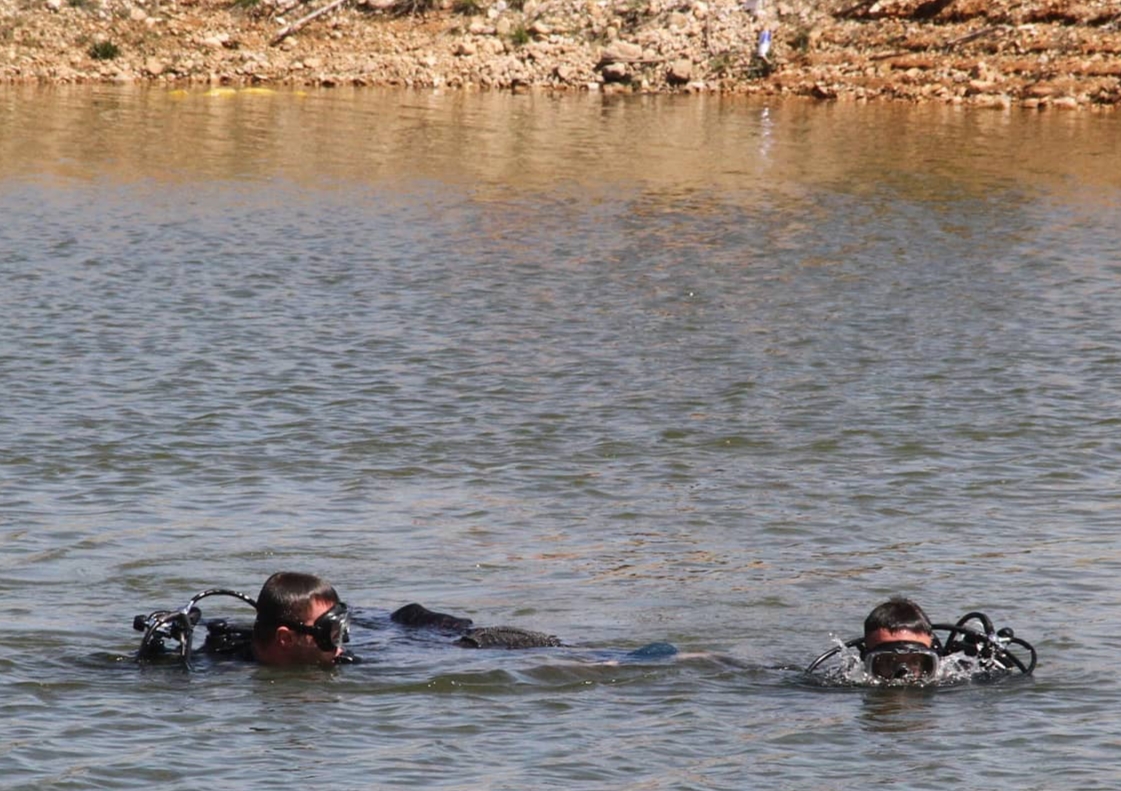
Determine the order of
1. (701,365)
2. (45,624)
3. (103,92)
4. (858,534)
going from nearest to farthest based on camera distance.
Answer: (45,624) < (858,534) < (701,365) < (103,92)

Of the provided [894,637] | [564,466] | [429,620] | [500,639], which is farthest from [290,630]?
[564,466]

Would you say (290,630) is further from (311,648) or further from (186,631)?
(186,631)

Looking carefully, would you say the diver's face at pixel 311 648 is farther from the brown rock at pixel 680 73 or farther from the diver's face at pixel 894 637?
the brown rock at pixel 680 73

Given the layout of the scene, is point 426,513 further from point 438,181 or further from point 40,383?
point 438,181

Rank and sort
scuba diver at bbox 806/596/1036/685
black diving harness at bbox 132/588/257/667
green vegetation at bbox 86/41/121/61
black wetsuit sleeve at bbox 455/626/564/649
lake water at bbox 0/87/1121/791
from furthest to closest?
green vegetation at bbox 86/41/121/61
black wetsuit sleeve at bbox 455/626/564/649
black diving harness at bbox 132/588/257/667
scuba diver at bbox 806/596/1036/685
lake water at bbox 0/87/1121/791

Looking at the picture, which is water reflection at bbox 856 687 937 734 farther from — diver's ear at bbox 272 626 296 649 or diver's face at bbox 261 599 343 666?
diver's ear at bbox 272 626 296 649

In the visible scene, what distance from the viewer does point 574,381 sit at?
16266 millimetres

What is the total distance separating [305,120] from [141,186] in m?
11.0

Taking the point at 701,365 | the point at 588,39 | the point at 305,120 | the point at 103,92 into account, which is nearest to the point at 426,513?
the point at 701,365

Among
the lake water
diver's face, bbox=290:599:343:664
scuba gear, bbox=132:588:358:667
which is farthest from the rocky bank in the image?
diver's face, bbox=290:599:343:664

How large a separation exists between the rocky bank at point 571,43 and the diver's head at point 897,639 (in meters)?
37.5

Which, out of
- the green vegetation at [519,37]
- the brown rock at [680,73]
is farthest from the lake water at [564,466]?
the green vegetation at [519,37]

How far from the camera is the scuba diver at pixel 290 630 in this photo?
855 centimetres

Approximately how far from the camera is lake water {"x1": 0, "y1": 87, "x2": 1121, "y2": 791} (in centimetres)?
829
